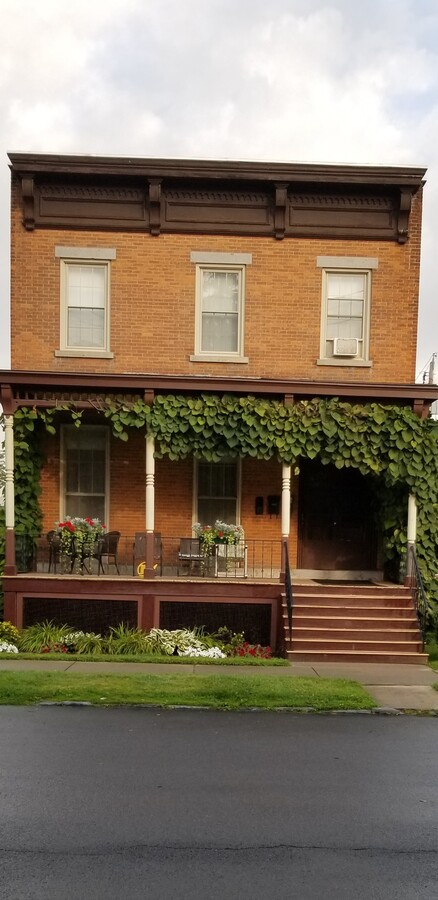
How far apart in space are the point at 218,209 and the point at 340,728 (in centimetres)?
935

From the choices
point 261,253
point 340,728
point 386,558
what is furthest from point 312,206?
point 340,728

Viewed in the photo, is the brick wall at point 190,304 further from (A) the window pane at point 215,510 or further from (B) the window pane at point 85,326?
(A) the window pane at point 215,510

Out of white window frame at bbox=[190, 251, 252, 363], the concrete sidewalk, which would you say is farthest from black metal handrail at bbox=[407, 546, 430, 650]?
white window frame at bbox=[190, 251, 252, 363]

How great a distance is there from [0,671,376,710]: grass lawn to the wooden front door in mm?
4395

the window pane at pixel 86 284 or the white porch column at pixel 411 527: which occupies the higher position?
the window pane at pixel 86 284

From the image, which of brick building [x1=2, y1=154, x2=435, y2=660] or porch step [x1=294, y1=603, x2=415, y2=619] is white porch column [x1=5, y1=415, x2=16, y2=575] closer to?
brick building [x1=2, y1=154, x2=435, y2=660]

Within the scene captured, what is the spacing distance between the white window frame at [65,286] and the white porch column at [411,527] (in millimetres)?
6088

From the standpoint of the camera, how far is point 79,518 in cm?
1173

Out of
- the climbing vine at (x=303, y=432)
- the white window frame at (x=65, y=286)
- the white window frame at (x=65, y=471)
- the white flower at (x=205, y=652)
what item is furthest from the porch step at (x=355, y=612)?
the white window frame at (x=65, y=286)

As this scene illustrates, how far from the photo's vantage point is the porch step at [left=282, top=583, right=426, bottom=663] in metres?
9.63

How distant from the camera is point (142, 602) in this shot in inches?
420

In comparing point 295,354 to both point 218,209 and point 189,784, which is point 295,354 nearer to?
point 218,209

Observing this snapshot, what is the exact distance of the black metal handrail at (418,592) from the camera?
9906 millimetres

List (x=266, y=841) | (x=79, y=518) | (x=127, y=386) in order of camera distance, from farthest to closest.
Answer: (x=79, y=518), (x=127, y=386), (x=266, y=841)
